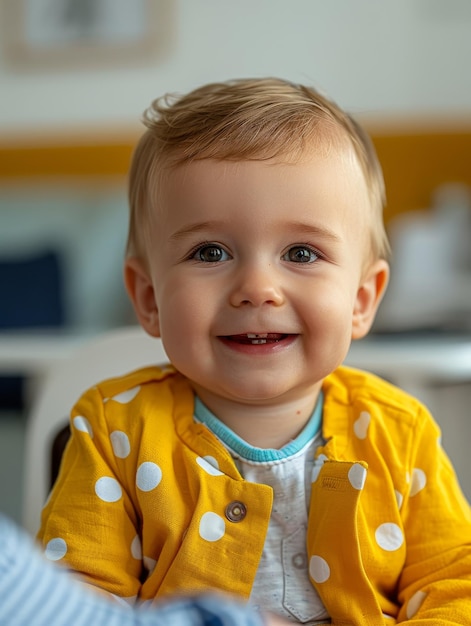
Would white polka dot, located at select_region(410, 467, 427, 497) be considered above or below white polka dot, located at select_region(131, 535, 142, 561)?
above

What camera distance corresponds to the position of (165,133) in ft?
2.48

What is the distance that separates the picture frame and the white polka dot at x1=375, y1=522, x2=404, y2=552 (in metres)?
2.66

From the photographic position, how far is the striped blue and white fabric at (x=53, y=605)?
14.2 inches

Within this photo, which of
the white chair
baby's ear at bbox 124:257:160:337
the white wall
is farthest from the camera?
the white wall

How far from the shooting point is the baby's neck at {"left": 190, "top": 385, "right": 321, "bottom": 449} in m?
0.76

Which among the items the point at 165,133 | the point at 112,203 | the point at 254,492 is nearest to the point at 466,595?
the point at 254,492

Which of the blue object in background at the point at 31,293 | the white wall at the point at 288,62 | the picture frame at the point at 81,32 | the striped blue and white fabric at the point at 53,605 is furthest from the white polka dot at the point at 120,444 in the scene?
the picture frame at the point at 81,32

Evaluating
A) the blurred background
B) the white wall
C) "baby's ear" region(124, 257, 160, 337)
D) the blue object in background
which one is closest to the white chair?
"baby's ear" region(124, 257, 160, 337)

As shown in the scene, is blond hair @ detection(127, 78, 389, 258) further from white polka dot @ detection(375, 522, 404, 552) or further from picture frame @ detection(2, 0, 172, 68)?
picture frame @ detection(2, 0, 172, 68)

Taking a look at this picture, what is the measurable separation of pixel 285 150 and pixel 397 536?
0.32 metres

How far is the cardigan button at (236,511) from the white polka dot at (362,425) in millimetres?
126

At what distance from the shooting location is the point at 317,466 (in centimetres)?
74

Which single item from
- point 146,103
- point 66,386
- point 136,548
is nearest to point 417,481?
point 136,548

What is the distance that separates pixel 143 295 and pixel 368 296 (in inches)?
8.1
